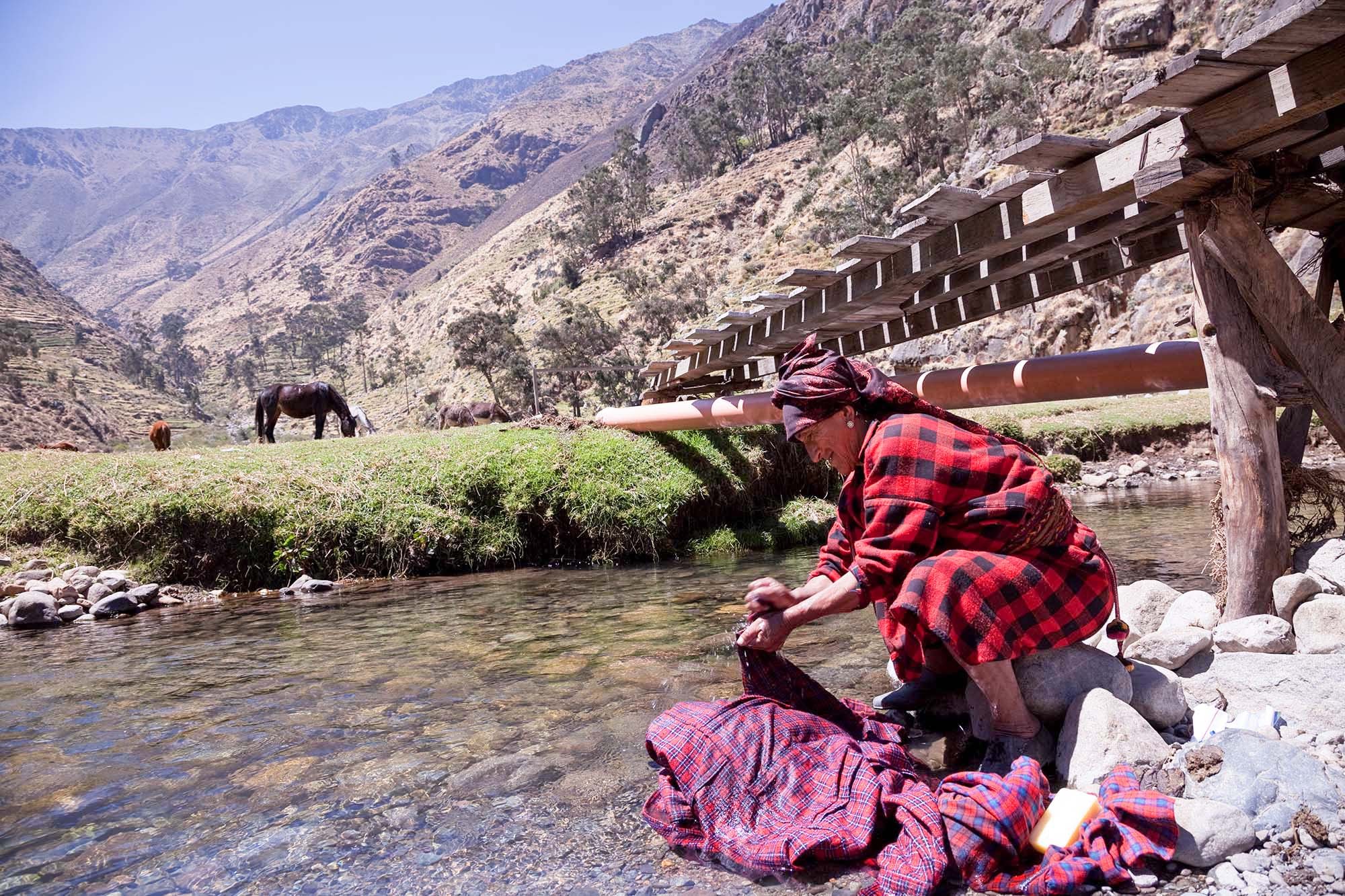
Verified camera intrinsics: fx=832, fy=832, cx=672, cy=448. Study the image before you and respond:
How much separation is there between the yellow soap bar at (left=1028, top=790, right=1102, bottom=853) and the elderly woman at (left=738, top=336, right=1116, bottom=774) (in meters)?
0.41

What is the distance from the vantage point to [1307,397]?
13.3ft

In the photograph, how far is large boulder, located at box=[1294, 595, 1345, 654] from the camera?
3.71 metres

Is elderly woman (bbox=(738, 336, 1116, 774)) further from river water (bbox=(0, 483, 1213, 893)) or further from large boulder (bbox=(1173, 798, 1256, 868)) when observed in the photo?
river water (bbox=(0, 483, 1213, 893))

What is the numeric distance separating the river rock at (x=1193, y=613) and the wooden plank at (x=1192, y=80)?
2.50 meters

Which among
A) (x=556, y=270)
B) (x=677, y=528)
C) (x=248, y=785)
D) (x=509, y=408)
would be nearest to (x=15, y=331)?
(x=509, y=408)

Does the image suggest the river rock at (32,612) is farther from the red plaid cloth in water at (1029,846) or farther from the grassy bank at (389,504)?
the red plaid cloth in water at (1029,846)

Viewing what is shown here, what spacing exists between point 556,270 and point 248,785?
3532 inches

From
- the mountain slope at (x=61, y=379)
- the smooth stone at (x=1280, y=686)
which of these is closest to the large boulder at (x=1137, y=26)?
the mountain slope at (x=61, y=379)

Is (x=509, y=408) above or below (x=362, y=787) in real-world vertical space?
above

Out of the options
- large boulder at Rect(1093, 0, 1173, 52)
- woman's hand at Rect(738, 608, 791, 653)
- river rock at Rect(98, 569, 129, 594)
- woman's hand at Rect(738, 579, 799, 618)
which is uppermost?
large boulder at Rect(1093, 0, 1173, 52)

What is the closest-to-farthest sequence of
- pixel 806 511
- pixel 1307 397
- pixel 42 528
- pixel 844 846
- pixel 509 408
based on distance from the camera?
pixel 844 846 → pixel 1307 397 → pixel 42 528 → pixel 806 511 → pixel 509 408

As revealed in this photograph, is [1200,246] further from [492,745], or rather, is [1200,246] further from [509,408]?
[509,408]

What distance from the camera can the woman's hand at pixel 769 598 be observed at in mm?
3117

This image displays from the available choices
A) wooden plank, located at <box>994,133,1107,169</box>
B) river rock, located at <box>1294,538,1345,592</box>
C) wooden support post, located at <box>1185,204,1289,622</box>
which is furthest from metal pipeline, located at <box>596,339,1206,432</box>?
wooden plank, located at <box>994,133,1107,169</box>
